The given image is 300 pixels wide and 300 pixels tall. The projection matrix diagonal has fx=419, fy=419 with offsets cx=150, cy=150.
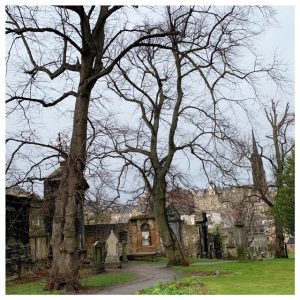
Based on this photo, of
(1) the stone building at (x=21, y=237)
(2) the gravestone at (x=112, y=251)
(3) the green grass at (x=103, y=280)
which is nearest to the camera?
(3) the green grass at (x=103, y=280)

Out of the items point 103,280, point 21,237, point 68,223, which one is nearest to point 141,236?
point 21,237

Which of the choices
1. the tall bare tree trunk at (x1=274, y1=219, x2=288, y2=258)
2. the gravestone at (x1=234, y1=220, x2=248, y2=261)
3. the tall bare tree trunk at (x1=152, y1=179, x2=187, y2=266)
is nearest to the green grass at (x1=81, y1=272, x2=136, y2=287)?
the tall bare tree trunk at (x1=152, y1=179, x2=187, y2=266)

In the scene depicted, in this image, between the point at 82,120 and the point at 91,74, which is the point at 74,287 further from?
the point at 91,74

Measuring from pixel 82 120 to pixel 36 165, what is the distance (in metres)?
1.82

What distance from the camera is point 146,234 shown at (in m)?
29.6

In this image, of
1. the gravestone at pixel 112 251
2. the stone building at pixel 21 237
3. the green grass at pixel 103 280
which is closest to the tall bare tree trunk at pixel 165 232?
the gravestone at pixel 112 251

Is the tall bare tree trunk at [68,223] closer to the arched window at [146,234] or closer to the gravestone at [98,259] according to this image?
the gravestone at [98,259]

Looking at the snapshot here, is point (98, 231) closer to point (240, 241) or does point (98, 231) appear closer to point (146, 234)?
point (146, 234)

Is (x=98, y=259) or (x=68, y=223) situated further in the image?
(x=98, y=259)

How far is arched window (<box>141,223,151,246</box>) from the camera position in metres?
29.4

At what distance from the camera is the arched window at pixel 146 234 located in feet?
96.4

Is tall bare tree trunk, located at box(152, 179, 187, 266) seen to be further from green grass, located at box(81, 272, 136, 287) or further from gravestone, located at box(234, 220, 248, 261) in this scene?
→ green grass, located at box(81, 272, 136, 287)

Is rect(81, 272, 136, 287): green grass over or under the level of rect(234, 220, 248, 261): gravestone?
under
